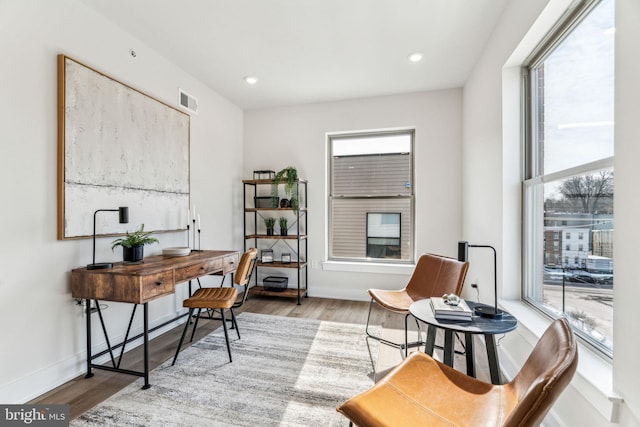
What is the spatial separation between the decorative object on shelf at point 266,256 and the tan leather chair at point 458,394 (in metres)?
2.89

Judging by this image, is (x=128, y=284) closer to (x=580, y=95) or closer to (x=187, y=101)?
(x=187, y=101)

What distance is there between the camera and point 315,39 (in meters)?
2.64

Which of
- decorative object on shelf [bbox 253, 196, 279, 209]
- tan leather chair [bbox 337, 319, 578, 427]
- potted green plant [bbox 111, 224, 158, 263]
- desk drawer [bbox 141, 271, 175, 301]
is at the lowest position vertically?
tan leather chair [bbox 337, 319, 578, 427]

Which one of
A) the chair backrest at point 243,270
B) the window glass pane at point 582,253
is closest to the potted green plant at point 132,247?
the chair backrest at point 243,270

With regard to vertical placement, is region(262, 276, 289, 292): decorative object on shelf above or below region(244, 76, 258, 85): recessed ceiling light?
below

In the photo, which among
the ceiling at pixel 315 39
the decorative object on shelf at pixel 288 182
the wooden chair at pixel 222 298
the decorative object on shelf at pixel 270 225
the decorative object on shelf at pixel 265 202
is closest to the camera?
the ceiling at pixel 315 39

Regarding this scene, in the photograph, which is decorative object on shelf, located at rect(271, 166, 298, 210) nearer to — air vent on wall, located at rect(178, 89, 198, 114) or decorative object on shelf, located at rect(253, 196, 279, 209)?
decorative object on shelf, located at rect(253, 196, 279, 209)

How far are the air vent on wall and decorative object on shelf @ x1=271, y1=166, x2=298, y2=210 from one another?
121 centimetres


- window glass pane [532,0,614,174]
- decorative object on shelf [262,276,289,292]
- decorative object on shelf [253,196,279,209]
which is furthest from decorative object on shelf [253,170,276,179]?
window glass pane [532,0,614,174]

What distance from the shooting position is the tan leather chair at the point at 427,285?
7.80ft

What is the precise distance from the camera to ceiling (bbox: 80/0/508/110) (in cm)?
224

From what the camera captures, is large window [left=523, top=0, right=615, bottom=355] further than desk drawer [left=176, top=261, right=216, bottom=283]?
No

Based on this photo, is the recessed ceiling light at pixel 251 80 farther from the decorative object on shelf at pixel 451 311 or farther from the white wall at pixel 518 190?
the decorative object on shelf at pixel 451 311

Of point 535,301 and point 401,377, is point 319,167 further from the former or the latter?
point 401,377
